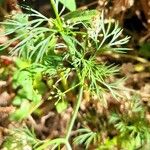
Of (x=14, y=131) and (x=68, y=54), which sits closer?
(x=68, y=54)

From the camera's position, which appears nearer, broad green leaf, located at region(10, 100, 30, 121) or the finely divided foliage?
the finely divided foliage

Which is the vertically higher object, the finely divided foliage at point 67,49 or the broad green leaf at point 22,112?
the finely divided foliage at point 67,49

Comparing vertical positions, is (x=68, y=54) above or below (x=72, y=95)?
above

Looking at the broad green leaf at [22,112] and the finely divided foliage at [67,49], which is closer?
the finely divided foliage at [67,49]

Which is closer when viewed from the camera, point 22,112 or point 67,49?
point 67,49

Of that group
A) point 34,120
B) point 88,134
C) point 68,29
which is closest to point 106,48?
point 68,29

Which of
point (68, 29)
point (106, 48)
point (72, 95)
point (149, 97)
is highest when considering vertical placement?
point (68, 29)

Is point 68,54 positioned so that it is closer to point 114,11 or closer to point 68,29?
point 68,29

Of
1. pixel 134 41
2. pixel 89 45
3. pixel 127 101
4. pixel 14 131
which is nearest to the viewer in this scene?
pixel 89 45

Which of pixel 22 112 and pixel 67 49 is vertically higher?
pixel 67 49

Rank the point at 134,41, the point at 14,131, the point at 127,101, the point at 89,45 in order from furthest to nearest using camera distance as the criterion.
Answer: the point at 134,41, the point at 127,101, the point at 14,131, the point at 89,45

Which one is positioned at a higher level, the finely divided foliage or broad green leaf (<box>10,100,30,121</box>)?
the finely divided foliage
